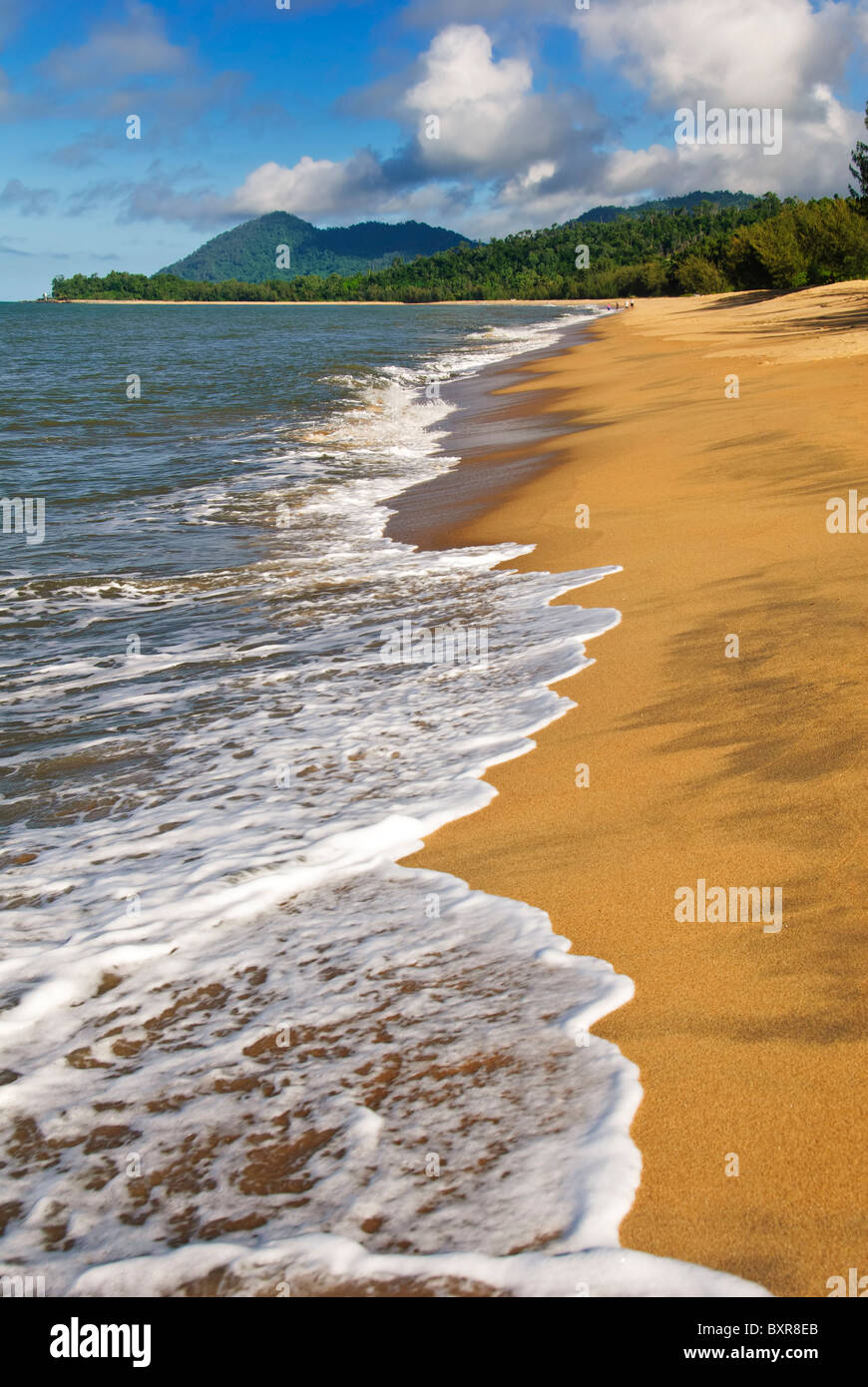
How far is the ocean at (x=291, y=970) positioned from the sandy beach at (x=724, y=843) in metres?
0.13

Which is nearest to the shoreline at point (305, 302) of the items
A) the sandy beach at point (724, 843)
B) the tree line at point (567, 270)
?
the tree line at point (567, 270)

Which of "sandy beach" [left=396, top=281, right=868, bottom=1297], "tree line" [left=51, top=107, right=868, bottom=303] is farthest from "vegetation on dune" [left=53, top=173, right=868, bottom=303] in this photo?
"sandy beach" [left=396, top=281, right=868, bottom=1297]

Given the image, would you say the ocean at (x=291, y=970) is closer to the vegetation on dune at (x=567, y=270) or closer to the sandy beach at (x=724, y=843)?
the sandy beach at (x=724, y=843)

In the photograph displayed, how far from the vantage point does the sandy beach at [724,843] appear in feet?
7.37

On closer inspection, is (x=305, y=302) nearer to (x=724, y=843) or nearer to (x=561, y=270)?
(x=561, y=270)

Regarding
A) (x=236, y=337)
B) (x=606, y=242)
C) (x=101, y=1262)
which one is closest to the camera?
(x=101, y=1262)

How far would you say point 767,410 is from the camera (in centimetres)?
1290

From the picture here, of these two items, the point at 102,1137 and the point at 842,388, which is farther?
the point at 842,388

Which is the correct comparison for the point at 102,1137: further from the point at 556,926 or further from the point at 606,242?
the point at 606,242

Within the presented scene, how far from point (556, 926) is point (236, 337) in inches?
2345

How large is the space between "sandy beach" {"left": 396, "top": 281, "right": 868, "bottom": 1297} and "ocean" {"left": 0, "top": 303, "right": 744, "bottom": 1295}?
131 millimetres

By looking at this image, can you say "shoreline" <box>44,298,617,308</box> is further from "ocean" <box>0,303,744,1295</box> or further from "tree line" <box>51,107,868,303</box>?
"ocean" <box>0,303,744,1295</box>

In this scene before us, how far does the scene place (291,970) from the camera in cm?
334
